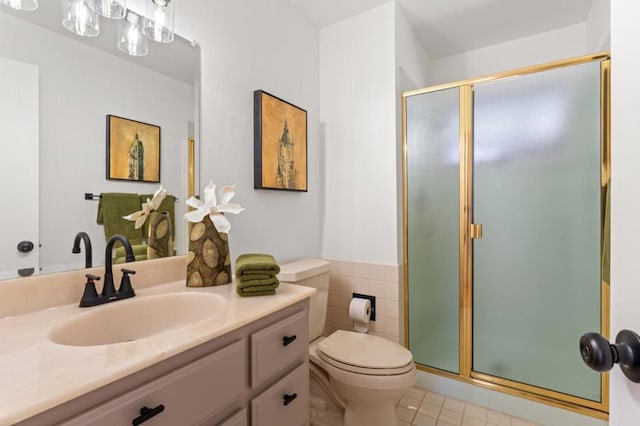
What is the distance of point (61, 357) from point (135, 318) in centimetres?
38

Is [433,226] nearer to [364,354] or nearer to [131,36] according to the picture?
[364,354]

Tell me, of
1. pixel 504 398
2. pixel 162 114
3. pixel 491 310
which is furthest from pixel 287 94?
pixel 504 398

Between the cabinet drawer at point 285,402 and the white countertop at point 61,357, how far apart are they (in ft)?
0.84

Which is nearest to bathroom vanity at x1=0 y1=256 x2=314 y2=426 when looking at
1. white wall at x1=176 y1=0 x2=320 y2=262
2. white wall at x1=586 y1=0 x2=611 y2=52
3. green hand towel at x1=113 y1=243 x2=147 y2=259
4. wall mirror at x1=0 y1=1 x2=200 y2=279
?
green hand towel at x1=113 y1=243 x2=147 y2=259

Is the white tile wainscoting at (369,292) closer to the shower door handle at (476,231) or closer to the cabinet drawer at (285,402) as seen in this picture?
the shower door handle at (476,231)

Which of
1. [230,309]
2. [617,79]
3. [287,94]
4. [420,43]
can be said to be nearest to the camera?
[617,79]

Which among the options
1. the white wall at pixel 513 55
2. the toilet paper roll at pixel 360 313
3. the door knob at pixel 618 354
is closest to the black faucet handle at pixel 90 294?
the door knob at pixel 618 354

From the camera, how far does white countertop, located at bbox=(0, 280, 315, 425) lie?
510 millimetres

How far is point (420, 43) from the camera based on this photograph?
239cm

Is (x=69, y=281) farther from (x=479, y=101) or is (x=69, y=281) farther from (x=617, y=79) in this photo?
(x=479, y=101)

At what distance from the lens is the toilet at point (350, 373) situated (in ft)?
4.39

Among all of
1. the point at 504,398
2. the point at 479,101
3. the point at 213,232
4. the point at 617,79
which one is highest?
the point at 479,101

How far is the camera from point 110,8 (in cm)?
109

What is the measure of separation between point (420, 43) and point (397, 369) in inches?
90.5
